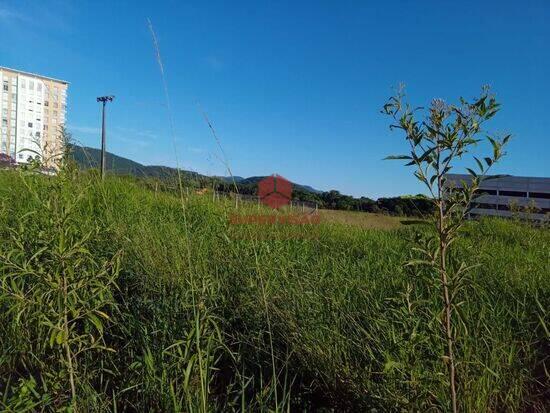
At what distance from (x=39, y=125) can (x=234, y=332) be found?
5231 mm

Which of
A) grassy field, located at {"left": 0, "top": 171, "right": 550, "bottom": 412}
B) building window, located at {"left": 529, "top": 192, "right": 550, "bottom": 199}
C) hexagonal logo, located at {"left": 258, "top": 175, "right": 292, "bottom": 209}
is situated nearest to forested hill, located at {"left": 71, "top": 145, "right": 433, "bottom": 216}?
hexagonal logo, located at {"left": 258, "top": 175, "right": 292, "bottom": 209}

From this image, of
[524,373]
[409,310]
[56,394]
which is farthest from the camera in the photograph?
[524,373]

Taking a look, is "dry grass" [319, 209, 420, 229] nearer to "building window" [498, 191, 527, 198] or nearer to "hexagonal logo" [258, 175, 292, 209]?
"hexagonal logo" [258, 175, 292, 209]

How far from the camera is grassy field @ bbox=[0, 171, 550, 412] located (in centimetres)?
147

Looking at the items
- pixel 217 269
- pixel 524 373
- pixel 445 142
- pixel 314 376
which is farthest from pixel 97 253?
pixel 524 373

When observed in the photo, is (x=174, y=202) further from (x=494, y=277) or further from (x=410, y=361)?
(x=410, y=361)

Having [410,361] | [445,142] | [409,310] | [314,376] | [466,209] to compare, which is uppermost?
[445,142]

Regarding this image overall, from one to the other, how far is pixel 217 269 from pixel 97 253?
795mm

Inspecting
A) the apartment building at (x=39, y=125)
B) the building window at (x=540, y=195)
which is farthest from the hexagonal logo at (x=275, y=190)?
the building window at (x=540, y=195)

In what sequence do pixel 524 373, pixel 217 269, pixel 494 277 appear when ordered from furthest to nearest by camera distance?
1. pixel 494 277
2. pixel 217 269
3. pixel 524 373

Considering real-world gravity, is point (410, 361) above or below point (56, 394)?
above

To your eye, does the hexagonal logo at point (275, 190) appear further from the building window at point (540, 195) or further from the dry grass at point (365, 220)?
the building window at point (540, 195)

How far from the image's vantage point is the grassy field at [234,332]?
1.47 m

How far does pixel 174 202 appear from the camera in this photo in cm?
581
